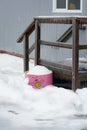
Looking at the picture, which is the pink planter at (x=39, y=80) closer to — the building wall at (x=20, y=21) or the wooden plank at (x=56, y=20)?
the wooden plank at (x=56, y=20)

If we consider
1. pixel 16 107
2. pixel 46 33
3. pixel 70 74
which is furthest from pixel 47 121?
pixel 46 33

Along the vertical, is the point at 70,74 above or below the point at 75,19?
below

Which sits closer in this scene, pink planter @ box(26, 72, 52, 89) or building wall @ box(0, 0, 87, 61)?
pink planter @ box(26, 72, 52, 89)

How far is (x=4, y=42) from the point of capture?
44.3ft

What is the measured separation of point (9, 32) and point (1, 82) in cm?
568

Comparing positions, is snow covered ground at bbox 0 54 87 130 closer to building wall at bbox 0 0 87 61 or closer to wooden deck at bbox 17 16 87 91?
wooden deck at bbox 17 16 87 91

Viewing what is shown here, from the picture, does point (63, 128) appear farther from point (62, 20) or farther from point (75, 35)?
point (62, 20)

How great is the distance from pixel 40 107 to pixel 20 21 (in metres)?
6.80

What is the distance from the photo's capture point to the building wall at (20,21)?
466 inches

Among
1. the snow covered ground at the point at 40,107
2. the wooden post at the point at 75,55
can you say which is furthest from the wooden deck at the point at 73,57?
the snow covered ground at the point at 40,107

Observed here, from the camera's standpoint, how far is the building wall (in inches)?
466

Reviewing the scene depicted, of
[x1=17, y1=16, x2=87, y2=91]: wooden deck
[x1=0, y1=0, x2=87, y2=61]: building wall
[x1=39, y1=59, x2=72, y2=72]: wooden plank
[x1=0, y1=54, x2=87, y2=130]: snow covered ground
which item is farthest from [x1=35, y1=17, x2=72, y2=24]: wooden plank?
[x1=0, y1=0, x2=87, y2=61]: building wall

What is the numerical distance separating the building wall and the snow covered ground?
3884 millimetres

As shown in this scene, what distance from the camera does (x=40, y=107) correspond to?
649 cm
